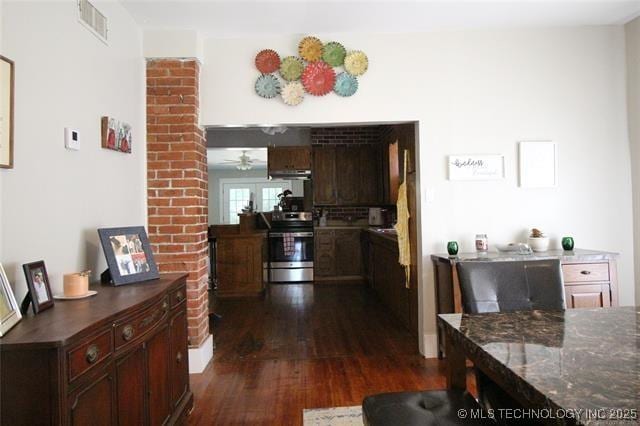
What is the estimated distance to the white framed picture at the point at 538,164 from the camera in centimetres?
288

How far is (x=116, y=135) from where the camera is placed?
2.26 metres

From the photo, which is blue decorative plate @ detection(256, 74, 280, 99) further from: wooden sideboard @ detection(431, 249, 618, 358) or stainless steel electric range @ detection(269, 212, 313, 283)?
stainless steel electric range @ detection(269, 212, 313, 283)

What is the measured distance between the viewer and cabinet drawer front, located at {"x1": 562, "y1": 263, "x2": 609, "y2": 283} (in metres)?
2.57

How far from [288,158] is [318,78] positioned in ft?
9.98

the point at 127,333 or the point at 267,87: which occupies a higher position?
the point at 267,87

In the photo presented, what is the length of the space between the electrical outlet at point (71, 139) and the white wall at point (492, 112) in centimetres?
113

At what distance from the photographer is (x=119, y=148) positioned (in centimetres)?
231

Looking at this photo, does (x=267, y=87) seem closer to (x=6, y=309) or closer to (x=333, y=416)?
(x=6, y=309)

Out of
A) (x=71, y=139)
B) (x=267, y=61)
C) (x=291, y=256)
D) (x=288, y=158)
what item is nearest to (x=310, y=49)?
(x=267, y=61)

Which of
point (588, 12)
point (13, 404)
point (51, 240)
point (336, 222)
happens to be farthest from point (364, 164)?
point (13, 404)

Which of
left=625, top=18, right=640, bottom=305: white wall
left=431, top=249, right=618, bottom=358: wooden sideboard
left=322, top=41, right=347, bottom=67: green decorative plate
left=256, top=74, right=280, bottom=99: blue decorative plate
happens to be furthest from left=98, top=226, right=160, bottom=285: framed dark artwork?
left=625, top=18, right=640, bottom=305: white wall

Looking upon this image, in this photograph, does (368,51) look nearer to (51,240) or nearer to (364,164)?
(51,240)

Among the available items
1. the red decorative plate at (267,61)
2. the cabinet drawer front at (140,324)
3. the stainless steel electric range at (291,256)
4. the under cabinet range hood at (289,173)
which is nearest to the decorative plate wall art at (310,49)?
the red decorative plate at (267,61)

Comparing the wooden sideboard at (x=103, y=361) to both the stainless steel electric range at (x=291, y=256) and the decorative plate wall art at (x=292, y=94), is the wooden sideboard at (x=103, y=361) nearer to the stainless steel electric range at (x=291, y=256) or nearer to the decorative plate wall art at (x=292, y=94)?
the decorative plate wall art at (x=292, y=94)
